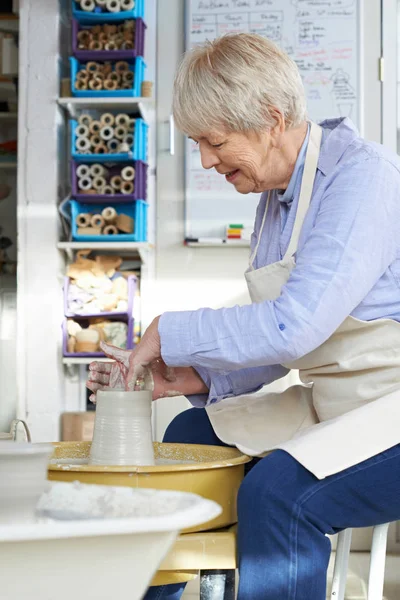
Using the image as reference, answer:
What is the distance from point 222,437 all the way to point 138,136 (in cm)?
206

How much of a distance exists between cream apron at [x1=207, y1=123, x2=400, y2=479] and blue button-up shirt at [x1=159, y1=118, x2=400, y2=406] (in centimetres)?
7

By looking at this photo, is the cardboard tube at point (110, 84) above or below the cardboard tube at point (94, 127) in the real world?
above

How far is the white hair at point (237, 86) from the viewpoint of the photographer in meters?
1.62

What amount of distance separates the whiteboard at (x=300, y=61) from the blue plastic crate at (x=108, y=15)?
0.35m

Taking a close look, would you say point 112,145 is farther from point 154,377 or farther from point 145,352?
point 145,352

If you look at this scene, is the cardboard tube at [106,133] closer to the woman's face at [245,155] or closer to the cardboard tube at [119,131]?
the cardboard tube at [119,131]

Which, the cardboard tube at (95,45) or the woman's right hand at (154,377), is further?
the cardboard tube at (95,45)

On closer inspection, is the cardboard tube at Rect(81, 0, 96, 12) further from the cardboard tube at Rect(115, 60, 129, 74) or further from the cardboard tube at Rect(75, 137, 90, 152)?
the cardboard tube at Rect(75, 137, 90, 152)

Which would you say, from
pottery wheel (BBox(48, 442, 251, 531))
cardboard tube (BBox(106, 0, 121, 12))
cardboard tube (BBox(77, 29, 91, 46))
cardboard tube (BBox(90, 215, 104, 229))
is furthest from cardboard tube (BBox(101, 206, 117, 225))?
pottery wheel (BBox(48, 442, 251, 531))

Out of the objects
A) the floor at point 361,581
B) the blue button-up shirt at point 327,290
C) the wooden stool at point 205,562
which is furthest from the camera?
the floor at point 361,581

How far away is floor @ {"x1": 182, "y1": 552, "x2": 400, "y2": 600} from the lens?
2.91 metres

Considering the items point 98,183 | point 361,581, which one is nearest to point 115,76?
point 98,183

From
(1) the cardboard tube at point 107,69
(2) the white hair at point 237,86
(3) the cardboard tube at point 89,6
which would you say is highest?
(3) the cardboard tube at point 89,6

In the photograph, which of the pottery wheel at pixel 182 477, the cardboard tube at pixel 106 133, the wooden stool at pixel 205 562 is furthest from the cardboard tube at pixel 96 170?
the wooden stool at pixel 205 562
